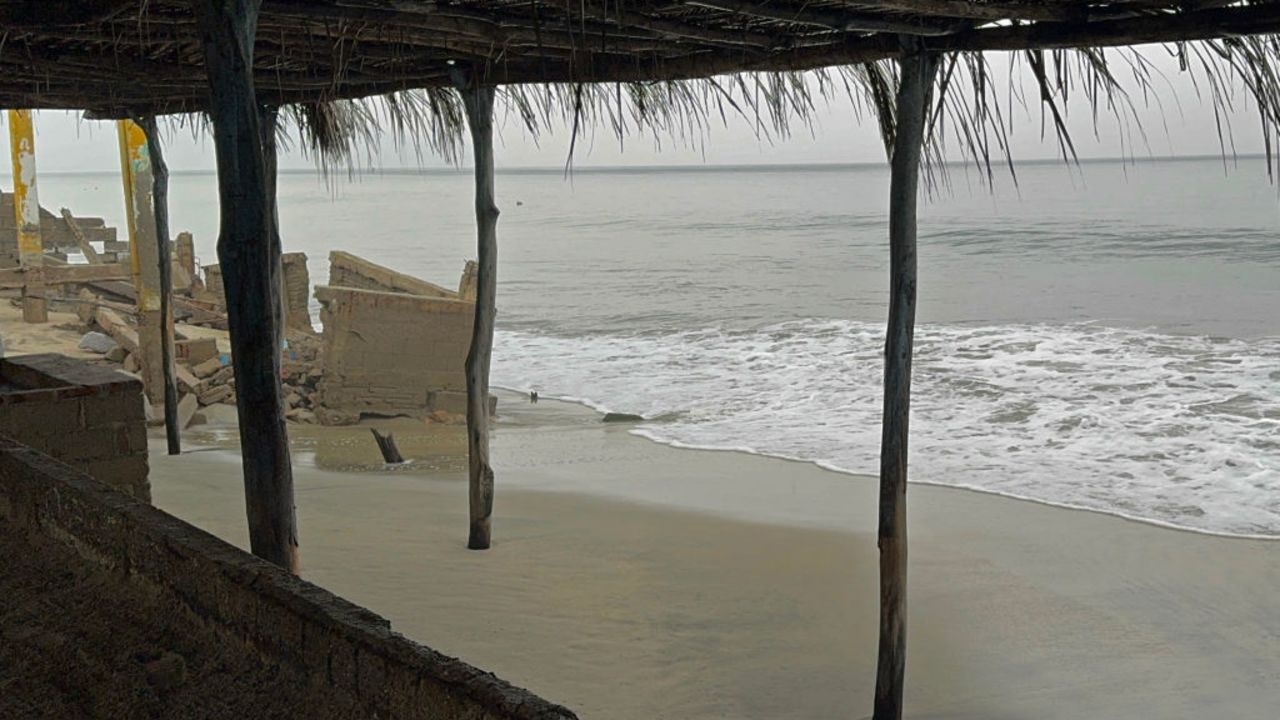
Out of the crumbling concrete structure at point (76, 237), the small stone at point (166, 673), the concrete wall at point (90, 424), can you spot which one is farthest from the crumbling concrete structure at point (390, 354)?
the crumbling concrete structure at point (76, 237)

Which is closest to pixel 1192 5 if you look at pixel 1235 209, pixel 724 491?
pixel 724 491

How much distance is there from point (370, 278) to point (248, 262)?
9.86m

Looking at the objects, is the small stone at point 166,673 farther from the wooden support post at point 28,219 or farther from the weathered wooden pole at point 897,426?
the wooden support post at point 28,219

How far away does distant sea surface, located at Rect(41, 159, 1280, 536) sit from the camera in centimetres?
1052

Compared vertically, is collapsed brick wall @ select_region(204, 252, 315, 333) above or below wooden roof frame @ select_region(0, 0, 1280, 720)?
below

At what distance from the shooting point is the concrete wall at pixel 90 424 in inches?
180

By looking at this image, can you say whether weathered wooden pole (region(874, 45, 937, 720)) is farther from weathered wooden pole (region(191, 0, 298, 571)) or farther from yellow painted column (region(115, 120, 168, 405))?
yellow painted column (region(115, 120, 168, 405))

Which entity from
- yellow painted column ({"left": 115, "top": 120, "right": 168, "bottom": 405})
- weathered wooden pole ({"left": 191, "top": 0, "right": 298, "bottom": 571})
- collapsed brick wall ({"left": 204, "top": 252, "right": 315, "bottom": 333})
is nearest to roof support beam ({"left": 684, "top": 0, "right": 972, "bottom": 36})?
weathered wooden pole ({"left": 191, "top": 0, "right": 298, "bottom": 571})

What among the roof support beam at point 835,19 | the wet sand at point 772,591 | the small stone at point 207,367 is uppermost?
the roof support beam at point 835,19

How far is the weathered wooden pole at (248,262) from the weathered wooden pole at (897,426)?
2251mm

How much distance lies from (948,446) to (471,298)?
465 cm

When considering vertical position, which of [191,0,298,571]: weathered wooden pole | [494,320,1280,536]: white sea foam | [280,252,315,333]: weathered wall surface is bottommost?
[494,320,1280,536]: white sea foam

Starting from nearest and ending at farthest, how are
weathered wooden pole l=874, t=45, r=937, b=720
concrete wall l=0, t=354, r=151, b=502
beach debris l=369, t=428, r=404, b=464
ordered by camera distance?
1. concrete wall l=0, t=354, r=151, b=502
2. weathered wooden pole l=874, t=45, r=937, b=720
3. beach debris l=369, t=428, r=404, b=464

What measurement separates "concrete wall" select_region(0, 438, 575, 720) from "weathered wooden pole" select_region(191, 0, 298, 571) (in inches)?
17.3
